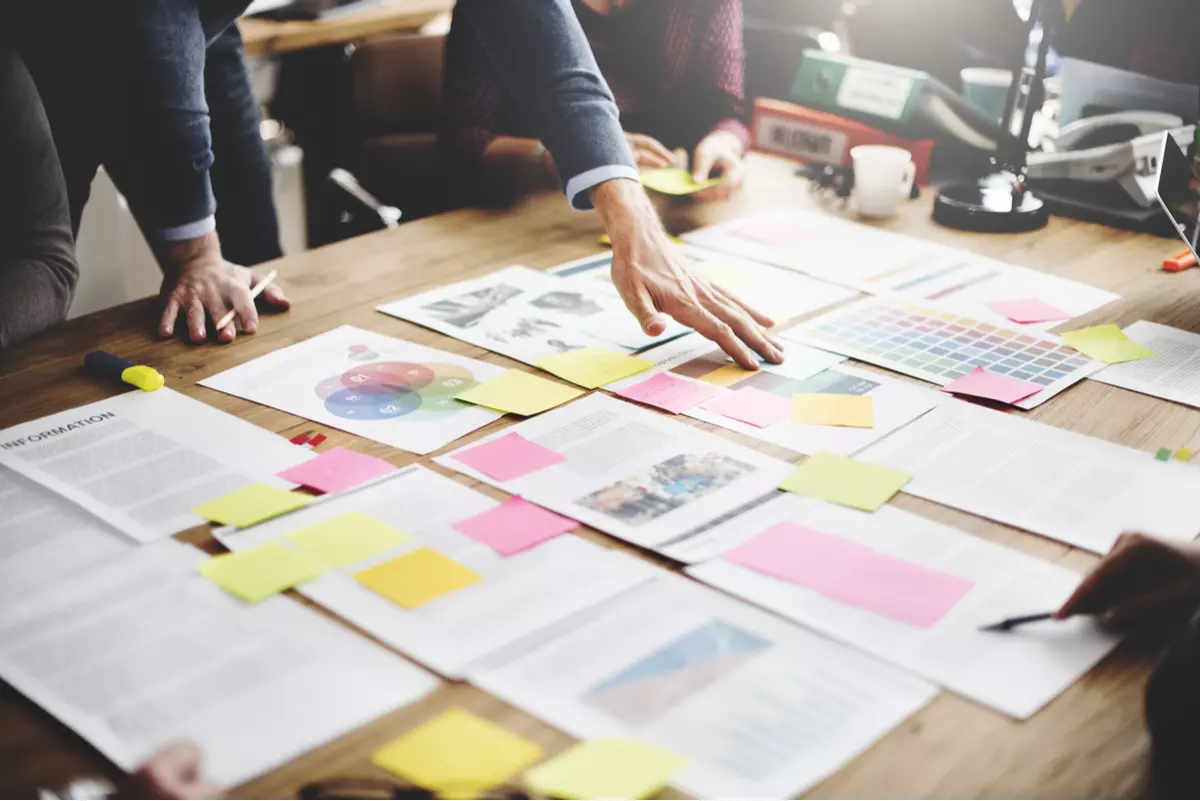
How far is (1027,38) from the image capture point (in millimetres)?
1962

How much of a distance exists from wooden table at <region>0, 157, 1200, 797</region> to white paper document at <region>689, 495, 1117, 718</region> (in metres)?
0.02

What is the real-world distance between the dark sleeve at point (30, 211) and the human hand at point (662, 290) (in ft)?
2.42

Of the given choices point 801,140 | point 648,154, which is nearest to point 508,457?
point 648,154

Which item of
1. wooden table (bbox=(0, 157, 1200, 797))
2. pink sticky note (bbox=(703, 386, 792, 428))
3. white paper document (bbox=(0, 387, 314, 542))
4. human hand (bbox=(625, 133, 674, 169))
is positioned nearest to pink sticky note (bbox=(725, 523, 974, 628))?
wooden table (bbox=(0, 157, 1200, 797))

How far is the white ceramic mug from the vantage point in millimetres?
1936

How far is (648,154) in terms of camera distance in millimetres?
2145

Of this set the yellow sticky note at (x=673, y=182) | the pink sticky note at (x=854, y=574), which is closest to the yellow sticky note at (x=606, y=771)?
the pink sticky note at (x=854, y=574)

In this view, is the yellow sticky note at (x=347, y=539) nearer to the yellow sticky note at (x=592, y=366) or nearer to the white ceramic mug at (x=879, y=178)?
the yellow sticky note at (x=592, y=366)

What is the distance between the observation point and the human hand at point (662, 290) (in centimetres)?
143

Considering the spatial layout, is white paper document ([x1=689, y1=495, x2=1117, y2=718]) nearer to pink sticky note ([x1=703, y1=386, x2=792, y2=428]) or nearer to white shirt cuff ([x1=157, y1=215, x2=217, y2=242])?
pink sticky note ([x1=703, y1=386, x2=792, y2=428])

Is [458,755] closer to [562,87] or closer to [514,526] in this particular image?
[514,526]

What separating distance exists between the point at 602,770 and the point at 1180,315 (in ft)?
3.96

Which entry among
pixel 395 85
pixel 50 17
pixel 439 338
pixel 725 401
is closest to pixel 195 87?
pixel 50 17

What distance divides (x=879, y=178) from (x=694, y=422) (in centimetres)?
87
